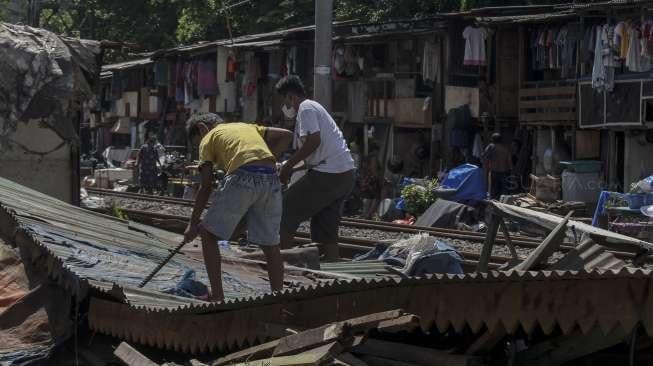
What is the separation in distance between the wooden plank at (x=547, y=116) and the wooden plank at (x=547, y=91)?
381mm

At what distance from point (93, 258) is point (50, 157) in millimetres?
7705

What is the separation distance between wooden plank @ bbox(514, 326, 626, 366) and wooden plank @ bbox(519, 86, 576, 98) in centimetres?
1758

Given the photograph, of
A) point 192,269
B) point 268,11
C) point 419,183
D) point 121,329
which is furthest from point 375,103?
point 121,329

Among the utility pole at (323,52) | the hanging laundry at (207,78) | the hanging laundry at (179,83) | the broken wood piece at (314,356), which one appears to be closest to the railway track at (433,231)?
the utility pole at (323,52)

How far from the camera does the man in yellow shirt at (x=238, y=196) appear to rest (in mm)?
7184

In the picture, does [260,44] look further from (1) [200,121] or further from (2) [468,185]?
(1) [200,121]

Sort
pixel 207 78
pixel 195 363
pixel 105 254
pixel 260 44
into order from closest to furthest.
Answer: pixel 195 363
pixel 105 254
pixel 260 44
pixel 207 78

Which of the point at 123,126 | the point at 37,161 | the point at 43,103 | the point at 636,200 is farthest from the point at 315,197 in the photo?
the point at 123,126

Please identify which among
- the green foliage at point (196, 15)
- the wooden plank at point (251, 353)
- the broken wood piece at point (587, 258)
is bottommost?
the wooden plank at point (251, 353)

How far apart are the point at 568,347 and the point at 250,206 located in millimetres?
2855

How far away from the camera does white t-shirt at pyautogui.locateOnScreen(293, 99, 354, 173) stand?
27.2ft

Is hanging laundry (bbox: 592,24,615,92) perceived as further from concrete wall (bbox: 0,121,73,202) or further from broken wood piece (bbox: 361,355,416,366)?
broken wood piece (bbox: 361,355,416,366)

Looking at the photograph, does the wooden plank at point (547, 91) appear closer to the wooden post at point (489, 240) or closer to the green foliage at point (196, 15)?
the green foliage at point (196, 15)

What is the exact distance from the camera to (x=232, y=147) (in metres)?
7.23
